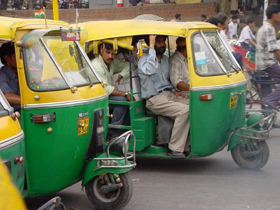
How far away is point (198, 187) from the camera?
6484 mm

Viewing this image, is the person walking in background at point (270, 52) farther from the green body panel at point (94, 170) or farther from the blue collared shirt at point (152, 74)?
the green body panel at point (94, 170)

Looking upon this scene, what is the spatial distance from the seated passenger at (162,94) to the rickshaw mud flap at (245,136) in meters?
0.61

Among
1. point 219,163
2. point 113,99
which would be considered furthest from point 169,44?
point 219,163

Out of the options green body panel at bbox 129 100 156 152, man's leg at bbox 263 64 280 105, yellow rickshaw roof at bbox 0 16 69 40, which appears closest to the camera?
yellow rickshaw roof at bbox 0 16 69 40

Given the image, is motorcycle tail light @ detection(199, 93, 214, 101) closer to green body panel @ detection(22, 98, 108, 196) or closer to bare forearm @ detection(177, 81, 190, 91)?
bare forearm @ detection(177, 81, 190, 91)

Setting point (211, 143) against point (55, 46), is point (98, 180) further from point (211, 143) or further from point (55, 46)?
point (211, 143)

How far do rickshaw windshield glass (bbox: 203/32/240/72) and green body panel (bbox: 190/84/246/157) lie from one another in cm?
36

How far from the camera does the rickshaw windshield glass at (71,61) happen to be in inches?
211

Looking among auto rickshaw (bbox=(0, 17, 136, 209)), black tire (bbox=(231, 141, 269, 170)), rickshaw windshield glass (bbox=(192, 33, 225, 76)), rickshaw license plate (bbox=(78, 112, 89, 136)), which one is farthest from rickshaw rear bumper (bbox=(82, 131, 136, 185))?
black tire (bbox=(231, 141, 269, 170))

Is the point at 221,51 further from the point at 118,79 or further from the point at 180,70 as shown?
the point at 118,79

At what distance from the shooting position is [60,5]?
89.7 feet

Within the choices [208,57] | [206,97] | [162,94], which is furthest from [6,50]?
[208,57]

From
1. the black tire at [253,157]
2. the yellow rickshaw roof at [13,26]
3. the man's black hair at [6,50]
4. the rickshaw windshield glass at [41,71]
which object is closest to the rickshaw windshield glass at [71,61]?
the rickshaw windshield glass at [41,71]

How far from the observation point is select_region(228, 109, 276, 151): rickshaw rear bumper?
23.0 ft
